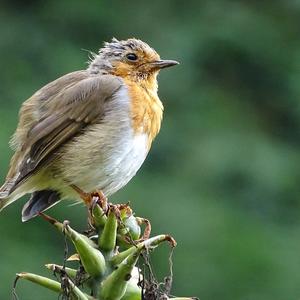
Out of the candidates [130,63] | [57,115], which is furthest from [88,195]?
[130,63]

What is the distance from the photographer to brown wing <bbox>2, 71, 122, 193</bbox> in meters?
5.54

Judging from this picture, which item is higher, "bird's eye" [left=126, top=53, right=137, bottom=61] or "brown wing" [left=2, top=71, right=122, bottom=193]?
"bird's eye" [left=126, top=53, right=137, bottom=61]

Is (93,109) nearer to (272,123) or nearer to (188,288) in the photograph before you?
(188,288)

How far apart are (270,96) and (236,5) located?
0.93m

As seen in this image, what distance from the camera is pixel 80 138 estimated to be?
571cm

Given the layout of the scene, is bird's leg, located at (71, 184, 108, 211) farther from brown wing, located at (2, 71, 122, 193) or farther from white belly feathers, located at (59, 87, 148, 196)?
brown wing, located at (2, 71, 122, 193)

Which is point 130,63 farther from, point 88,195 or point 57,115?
point 88,195

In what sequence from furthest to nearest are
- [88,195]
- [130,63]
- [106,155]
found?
[130,63] → [106,155] → [88,195]

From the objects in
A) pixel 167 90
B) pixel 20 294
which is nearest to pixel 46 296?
pixel 20 294

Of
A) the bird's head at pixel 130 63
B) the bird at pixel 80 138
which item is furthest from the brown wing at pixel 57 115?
the bird's head at pixel 130 63

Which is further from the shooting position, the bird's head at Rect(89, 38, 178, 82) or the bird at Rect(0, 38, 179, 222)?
the bird's head at Rect(89, 38, 178, 82)

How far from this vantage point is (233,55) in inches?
441

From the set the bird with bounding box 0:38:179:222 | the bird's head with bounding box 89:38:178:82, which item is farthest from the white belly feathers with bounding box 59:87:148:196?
the bird's head with bounding box 89:38:178:82

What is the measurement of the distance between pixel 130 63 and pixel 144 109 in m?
0.37
